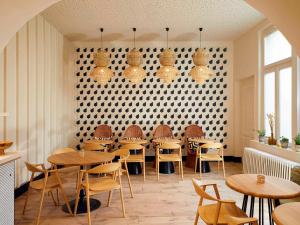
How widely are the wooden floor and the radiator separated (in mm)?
635

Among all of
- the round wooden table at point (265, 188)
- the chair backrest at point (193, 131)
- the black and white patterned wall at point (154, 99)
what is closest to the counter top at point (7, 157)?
the round wooden table at point (265, 188)

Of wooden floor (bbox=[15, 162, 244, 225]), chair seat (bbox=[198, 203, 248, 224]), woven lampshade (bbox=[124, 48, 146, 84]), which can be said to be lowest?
wooden floor (bbox=[15, 162, 244, 225])

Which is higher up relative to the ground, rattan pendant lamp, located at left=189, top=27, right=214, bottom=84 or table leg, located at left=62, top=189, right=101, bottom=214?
rattan pendant lamp, located at left=189, top=27, right=214, bottom=84

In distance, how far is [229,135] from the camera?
6754mm

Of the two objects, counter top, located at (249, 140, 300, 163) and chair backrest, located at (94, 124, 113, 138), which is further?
chair backrest, located at (94, 124, 113, 138)

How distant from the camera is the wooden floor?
3129mm

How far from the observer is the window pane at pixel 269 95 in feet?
16.2

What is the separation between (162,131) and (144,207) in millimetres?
3129

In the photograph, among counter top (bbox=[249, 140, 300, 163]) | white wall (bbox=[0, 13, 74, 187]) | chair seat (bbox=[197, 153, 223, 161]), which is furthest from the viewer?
chair seat (bbox=[197, 153, 223, 161])

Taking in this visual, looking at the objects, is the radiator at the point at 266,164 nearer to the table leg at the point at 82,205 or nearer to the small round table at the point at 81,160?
the small round table at the point at 81,160

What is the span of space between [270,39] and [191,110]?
8.47 ft

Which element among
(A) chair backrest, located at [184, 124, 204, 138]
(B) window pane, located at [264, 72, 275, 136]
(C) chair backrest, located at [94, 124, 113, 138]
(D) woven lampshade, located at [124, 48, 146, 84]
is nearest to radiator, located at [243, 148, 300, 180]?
(B) window pane, located at [264, 72, 275, 136]

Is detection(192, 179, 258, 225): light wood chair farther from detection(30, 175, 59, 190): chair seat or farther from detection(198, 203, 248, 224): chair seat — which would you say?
detection(30, 175, 59, 190): chair seat

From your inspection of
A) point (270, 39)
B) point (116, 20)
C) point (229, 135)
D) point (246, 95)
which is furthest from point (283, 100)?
point (116, 20)
